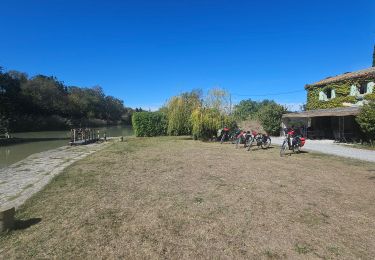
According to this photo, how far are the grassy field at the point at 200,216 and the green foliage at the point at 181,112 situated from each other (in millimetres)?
14443

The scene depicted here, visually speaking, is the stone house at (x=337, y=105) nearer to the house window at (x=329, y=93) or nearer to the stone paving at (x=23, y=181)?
the house window at (x=329, y=93)

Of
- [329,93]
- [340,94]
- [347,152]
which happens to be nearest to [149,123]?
[329,93]

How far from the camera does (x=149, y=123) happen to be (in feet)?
88.3

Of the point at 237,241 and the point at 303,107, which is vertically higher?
the point at 303,107

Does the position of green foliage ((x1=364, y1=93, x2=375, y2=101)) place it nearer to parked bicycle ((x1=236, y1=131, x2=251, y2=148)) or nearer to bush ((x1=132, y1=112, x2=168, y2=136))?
parked bicycle ((x1=236, y1=131, x2=251, y2=148))

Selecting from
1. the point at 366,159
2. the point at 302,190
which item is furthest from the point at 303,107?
the point at 302,190

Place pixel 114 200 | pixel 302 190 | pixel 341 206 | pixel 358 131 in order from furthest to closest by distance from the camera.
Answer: pixel 358 131 < pixel 302 190 < pixel 114 200 < pixel 341 206

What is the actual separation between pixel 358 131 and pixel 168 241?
20669mm

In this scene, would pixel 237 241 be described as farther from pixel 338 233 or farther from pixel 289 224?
pixel 338 233

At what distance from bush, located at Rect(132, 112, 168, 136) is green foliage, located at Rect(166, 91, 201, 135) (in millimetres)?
3267

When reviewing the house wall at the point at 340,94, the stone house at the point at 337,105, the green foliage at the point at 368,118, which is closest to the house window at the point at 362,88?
the stone house at the point at 337,105

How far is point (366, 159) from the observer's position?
11.7m

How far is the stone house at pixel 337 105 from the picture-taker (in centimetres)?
2031

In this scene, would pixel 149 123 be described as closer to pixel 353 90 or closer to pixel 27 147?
pixel 27 147
